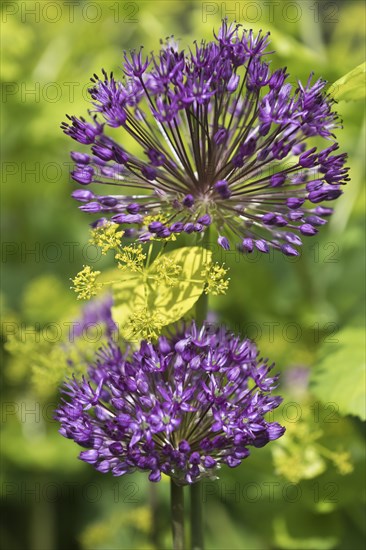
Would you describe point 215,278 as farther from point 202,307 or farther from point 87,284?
point 87,284

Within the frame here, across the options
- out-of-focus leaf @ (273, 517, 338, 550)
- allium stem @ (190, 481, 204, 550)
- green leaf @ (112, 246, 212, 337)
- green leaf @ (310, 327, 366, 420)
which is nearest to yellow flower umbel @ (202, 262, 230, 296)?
green leaf @ (112, 246, 212, 337)

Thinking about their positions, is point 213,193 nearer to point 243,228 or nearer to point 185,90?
point 243,228

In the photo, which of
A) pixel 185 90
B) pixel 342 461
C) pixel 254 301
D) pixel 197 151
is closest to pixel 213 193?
pixel 197 151

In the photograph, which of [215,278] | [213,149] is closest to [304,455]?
[215,278]

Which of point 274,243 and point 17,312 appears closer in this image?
point 274,243

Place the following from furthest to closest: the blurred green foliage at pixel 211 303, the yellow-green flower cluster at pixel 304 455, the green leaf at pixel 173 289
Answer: the blurred green foliage at pixel 211 303 < the yellow-green flower cluster at pixel 304 455 < the green leaf at pixel 173 289

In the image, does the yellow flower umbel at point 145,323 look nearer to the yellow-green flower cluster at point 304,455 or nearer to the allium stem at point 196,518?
the allium stem at point 196,518

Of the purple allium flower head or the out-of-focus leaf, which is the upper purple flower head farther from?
the out-of-focus leaf

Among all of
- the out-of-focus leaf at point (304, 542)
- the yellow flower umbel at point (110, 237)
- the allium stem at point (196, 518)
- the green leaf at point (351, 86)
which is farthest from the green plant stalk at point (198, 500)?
the out-of-focus leaf at point (304, 542)
